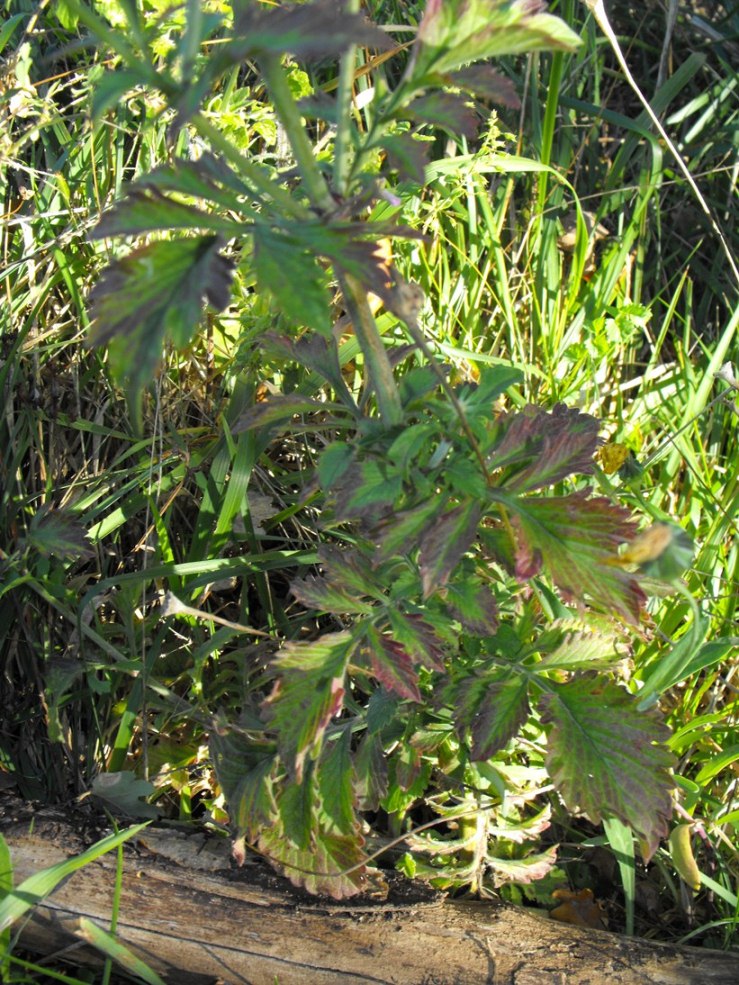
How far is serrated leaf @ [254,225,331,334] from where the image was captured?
97cm

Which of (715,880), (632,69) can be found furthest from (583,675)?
(632,69)

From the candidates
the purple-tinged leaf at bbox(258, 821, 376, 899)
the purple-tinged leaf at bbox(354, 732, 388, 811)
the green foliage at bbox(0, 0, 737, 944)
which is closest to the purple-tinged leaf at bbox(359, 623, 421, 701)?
the green foliage at bbox(0, 0, 737, 944)

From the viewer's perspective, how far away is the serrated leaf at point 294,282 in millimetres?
971

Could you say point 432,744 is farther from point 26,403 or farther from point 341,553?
point 26,403

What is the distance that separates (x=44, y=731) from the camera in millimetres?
1944

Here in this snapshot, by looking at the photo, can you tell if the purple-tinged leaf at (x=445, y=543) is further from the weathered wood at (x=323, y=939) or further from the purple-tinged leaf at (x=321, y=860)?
the weathered wood at (x=323, y=939)

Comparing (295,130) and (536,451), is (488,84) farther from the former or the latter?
(536,451)

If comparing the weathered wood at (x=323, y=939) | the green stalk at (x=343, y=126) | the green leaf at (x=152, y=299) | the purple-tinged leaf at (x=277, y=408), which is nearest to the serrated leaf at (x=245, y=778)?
the weathered wood at (x=323, y=939)

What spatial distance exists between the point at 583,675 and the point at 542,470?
0.36 meters

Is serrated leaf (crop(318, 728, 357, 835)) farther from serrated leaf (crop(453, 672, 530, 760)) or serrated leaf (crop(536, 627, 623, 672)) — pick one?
serrated leaf (crop(536, 627, 623, 672))

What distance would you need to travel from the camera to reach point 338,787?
58.8 inches

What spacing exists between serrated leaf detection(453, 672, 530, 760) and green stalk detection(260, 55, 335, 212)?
0.74m

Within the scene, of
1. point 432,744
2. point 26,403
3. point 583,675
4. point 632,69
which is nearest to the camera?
point 583,675

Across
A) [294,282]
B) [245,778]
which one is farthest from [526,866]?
[294,282]
